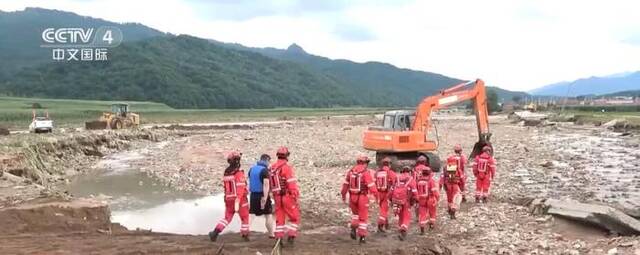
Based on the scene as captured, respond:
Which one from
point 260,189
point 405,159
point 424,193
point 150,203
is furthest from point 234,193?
Result: point 405,159

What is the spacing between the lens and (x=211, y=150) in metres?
36.8

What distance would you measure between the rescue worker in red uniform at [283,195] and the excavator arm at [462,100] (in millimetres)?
11973

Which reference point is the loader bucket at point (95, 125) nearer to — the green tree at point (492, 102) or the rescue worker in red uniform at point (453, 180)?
the rescue worker in red uniform at point (453, 180)

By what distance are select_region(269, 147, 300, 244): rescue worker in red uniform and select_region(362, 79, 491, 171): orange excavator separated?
10.8 metres

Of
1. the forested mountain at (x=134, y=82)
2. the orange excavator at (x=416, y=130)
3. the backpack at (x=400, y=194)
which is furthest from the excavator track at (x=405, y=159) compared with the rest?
the forested mountain at (x=134, y=82)

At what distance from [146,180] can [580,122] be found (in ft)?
195

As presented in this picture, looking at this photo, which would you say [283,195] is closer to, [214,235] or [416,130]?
[214,235]

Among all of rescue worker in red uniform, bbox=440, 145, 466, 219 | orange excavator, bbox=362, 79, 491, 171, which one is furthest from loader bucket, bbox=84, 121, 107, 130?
rescue worker in red uniform, bbox=440, 145, 466, 219

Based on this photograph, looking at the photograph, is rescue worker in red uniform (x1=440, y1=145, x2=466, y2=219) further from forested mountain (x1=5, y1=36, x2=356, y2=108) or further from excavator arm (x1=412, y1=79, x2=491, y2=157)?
forested mountain (x1=5, y1=36, x2=356, y2=108)

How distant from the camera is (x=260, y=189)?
11148mm

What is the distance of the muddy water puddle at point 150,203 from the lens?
15.0 meters

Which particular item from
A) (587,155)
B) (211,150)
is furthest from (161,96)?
(587,155)

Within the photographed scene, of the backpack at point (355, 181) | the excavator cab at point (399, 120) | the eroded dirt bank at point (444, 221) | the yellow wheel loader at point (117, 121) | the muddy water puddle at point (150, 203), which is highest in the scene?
the excavator cab at point (399, 120)

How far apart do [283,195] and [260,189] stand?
0.48 meters
